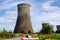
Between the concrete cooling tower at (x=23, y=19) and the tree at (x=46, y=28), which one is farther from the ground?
the concrete cooling tower at (x=23, y=19)

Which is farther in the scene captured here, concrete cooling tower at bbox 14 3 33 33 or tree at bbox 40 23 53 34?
tree at bbox 40 23 53 34

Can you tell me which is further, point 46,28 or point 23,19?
point 46,28

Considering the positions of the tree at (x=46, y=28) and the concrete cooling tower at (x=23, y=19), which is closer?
the concrete cooling tower at (x=23, y=19)

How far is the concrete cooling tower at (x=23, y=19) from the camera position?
2622cm

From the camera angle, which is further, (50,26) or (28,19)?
(50,26)

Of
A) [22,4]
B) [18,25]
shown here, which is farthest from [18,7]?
[18,25]

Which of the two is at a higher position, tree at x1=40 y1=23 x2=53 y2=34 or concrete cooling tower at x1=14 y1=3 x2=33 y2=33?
concrete cooling tower at x1=14 y1=3 x2=33 y2=33

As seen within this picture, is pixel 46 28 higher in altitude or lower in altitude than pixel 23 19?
lower

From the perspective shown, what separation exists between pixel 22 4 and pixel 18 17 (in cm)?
188

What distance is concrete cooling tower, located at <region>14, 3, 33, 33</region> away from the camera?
2622 centimetres

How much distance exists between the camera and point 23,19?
87.5ft

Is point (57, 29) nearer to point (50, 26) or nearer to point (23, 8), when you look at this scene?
point (50, 26)

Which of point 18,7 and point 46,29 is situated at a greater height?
point 18,7

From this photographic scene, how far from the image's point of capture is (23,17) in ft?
87.6
